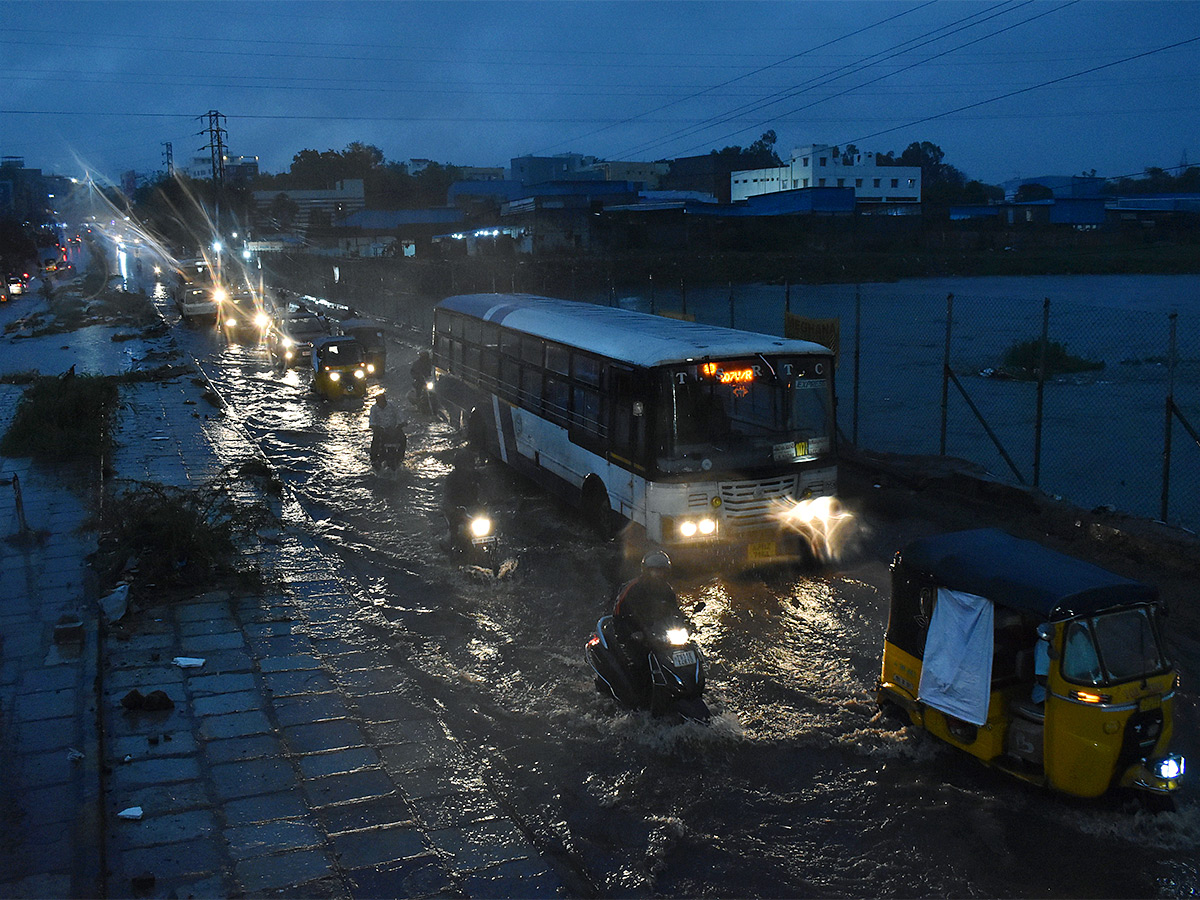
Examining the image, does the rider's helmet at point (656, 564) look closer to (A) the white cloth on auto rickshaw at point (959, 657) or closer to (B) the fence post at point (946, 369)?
(A) the white cloth on auto rickshaw at point (959, 657)

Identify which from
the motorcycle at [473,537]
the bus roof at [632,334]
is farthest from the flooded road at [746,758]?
the bus roof at [632,334]

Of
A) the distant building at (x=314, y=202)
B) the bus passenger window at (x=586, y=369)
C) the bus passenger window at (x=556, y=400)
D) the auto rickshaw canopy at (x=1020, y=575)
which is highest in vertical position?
the distant building at (x=314, y=202)

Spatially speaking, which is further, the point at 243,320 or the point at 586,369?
the point at 243,320

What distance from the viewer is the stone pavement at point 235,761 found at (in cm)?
581

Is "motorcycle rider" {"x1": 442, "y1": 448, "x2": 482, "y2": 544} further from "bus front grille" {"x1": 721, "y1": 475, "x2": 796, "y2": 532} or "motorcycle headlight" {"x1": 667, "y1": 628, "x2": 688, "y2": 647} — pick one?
"motorcycle headlight" {"x1": 667, "y1": 628, "x2": 688, "y2": 647}

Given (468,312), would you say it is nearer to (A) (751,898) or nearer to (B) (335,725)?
(B) (335,725)

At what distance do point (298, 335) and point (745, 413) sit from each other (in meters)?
23.7

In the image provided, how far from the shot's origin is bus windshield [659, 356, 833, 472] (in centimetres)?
1070

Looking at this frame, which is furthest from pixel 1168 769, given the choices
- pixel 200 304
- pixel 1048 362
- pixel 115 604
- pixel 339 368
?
pixel 200 304

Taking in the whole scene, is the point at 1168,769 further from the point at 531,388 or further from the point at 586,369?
the point at 531,388

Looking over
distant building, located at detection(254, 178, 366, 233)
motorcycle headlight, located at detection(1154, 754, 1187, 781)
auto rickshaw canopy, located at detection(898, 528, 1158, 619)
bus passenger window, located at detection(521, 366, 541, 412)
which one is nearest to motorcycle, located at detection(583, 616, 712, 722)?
auto rickshaw canopy, located at detection(898, 528, 1158, 619)

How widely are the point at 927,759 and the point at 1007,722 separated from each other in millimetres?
959

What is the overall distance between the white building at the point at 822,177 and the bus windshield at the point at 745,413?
250 feet

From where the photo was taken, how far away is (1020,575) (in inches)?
247
